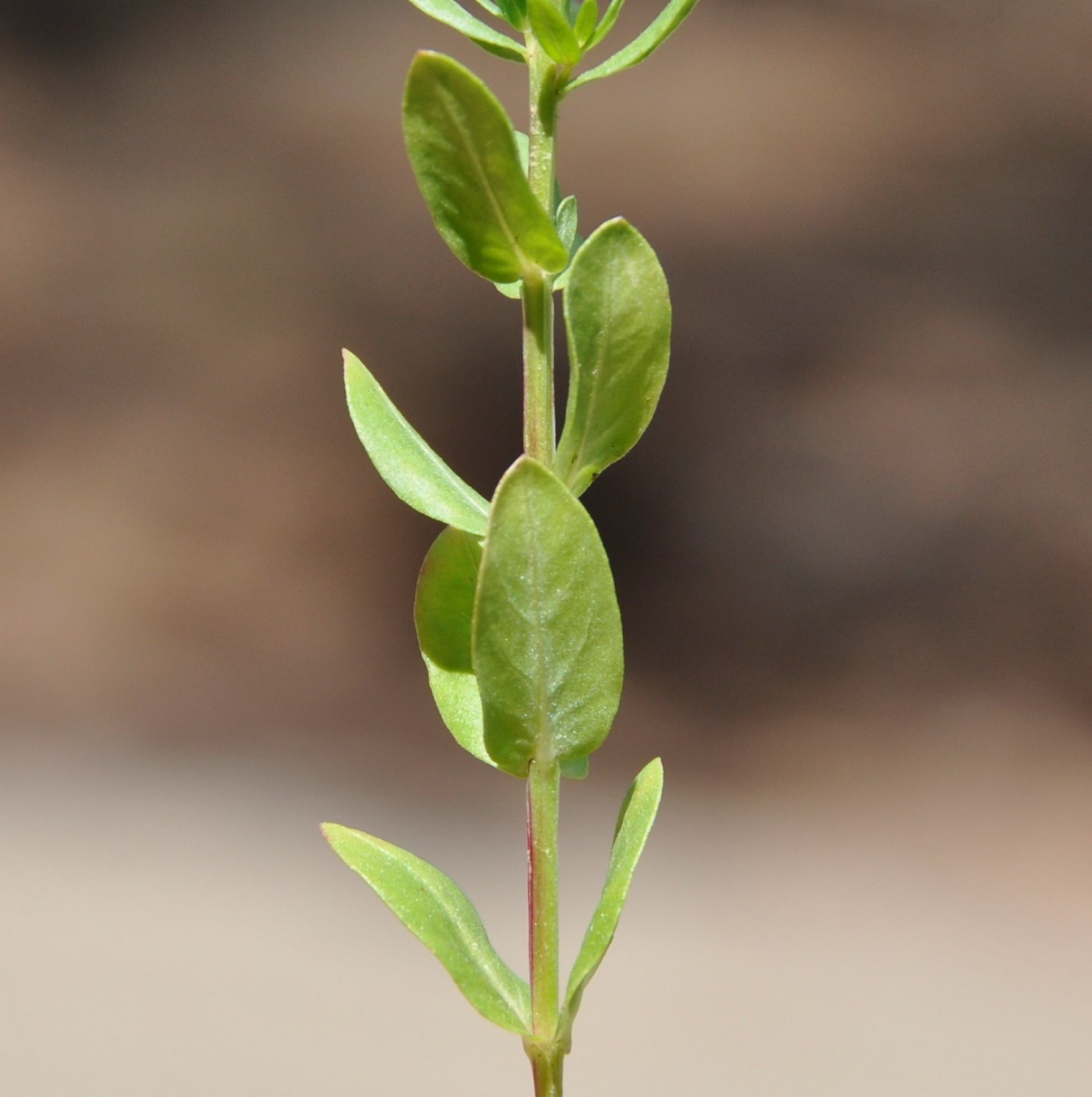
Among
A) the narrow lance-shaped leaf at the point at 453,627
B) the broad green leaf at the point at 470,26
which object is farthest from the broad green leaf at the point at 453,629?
the broad green leaf at the point at 470,26

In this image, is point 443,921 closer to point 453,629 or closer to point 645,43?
point 453,629

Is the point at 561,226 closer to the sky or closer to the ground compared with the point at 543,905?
closer to the sky

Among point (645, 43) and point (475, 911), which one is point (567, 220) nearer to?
point (645, 43)

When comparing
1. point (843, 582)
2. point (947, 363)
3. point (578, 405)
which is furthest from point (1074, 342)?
point (578, 405)

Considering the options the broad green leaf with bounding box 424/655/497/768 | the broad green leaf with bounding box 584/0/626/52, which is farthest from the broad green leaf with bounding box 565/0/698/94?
the broad green leaf with bounding box 424/655/497/768

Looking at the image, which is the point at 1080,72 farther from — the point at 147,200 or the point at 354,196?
the point at 147,200

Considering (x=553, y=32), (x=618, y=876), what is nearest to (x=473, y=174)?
(x=553, y=32)
